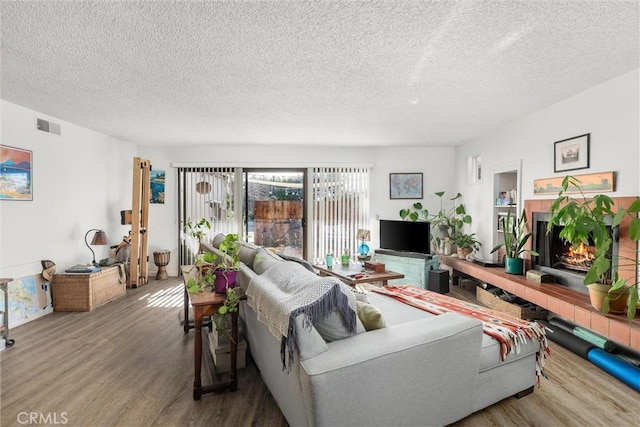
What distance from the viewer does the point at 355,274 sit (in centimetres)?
408

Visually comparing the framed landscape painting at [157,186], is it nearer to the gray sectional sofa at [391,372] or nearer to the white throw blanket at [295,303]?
the gray sectional sofa at [391,372]

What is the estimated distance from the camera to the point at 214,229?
616 centimetres

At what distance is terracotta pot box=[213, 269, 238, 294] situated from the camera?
228cm

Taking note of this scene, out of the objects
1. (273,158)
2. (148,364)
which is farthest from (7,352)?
(273,158)

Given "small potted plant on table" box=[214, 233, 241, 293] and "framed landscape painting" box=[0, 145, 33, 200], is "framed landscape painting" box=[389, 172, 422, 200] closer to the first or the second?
"small potted plant on table" box=[214, 233, 241, 293]

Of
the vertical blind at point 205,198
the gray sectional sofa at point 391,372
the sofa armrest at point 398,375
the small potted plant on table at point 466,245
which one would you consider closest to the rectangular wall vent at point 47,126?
the vertical blind at point 205,198

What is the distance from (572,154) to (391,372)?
312cm

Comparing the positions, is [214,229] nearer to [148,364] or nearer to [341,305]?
[148,364]

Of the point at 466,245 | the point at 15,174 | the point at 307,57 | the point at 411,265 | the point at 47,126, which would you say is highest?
the point at 307,57

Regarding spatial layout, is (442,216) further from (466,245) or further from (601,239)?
(601,239)

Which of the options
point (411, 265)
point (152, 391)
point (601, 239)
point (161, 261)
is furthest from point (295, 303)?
point (161, 261)

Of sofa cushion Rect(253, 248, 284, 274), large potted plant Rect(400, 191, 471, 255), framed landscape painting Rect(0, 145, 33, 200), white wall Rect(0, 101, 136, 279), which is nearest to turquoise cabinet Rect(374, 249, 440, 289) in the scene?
large potted plant Rect(400, 191, 471, 255)

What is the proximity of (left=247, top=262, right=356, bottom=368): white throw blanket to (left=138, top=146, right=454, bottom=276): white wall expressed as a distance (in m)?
4.37

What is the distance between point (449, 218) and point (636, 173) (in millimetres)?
3459
